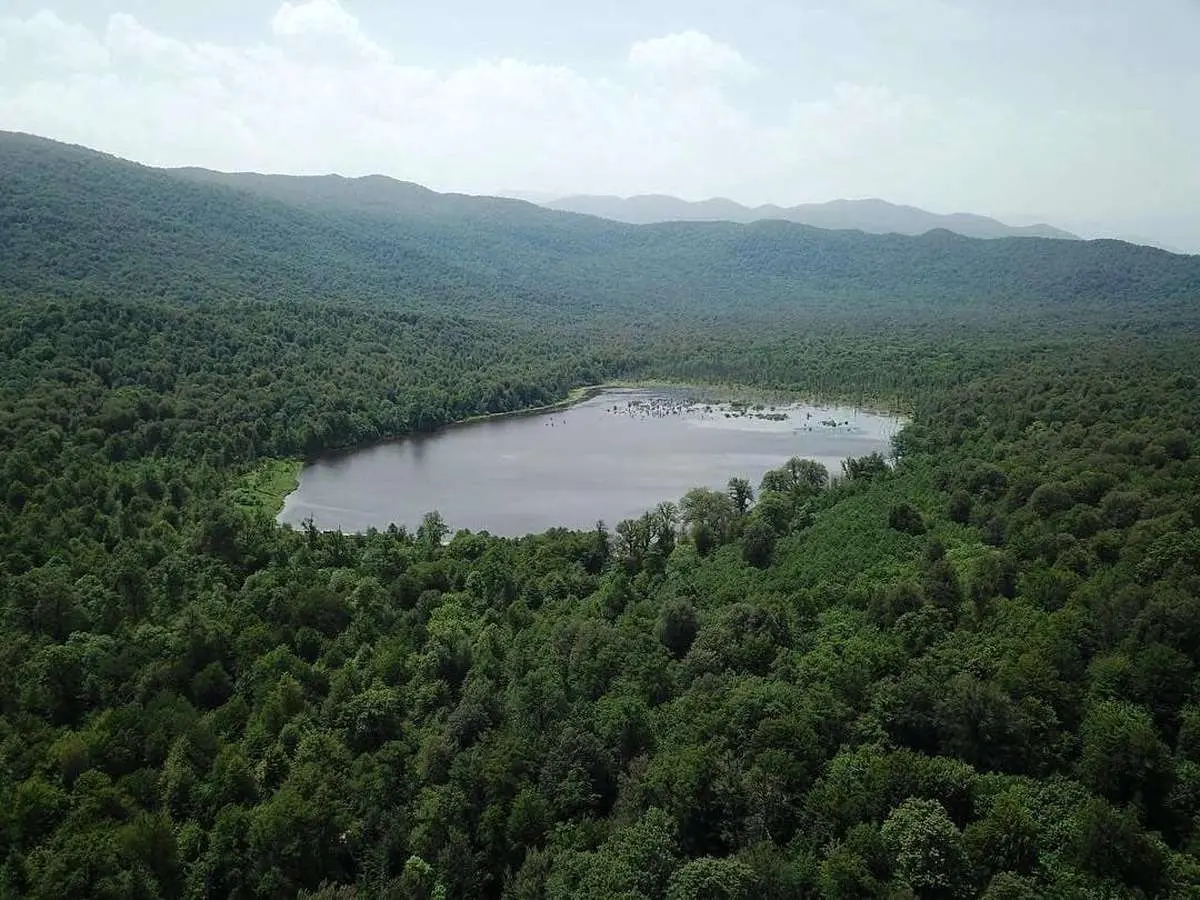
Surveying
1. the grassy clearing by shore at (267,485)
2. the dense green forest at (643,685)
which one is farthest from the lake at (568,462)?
the dense green forest at (643,685)

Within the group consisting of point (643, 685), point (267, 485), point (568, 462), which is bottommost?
point (267, 485)

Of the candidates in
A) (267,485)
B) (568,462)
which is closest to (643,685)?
(267,485)

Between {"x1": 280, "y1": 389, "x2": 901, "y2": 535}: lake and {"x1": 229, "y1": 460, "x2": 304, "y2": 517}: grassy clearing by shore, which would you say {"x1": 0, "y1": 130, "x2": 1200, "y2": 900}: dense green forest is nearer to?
{"x1": 229, "y1": 460, "x2": 304, "y2": 517}: grassy clearing by shore

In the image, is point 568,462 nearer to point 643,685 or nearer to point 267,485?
point 267,485

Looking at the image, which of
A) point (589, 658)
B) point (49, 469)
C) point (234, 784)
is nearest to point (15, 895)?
point (234, 784)

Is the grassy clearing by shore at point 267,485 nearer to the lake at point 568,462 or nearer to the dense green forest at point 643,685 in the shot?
the lake at point 568,462

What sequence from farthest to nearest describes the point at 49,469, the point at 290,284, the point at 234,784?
the point at 290,284, the point at 49,469, the point at 234,784

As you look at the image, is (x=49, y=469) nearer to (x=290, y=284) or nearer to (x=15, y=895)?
(x=15, y=895)
